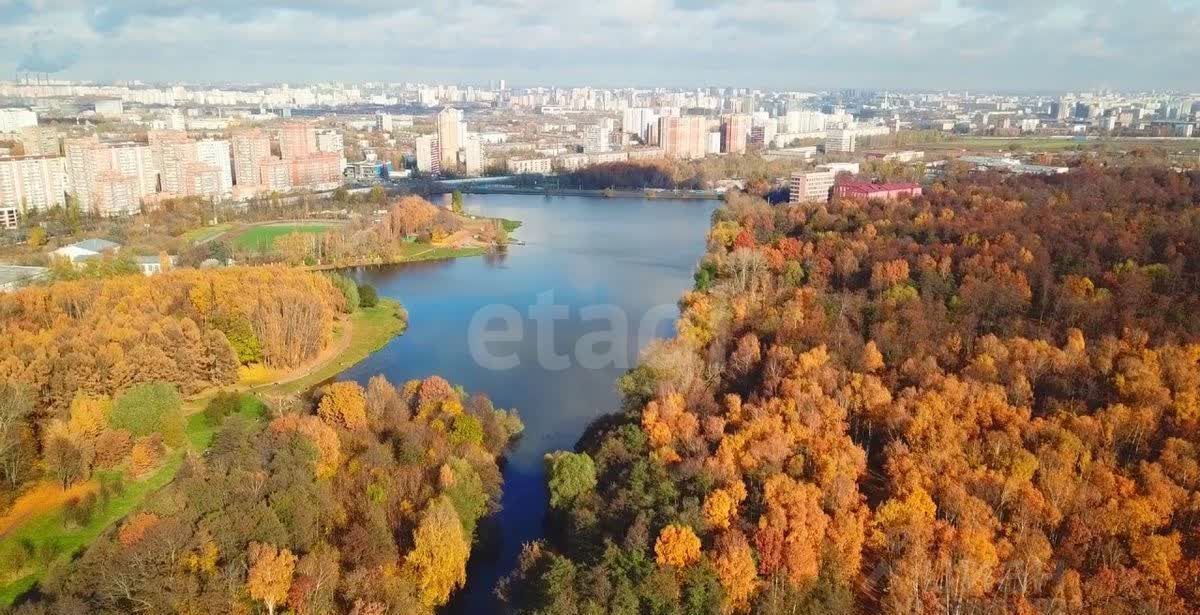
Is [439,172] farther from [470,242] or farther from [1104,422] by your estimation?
[1104,422]

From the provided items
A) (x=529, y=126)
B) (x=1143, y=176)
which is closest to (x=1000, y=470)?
(x=1143, y=176)

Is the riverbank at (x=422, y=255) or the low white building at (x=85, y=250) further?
the riverbank at (x=422, y=255)

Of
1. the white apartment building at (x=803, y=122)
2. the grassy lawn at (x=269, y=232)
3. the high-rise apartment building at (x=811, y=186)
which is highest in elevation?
the white apartment building at (x=803, y=122)

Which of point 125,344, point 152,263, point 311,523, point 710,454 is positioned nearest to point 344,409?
point 311,523

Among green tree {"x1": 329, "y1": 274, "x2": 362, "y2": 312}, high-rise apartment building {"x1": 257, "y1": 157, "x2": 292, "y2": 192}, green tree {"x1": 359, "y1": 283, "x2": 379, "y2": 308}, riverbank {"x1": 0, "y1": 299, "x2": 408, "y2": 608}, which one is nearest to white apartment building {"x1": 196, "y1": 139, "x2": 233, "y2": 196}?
high-rise apartment building {"x1": 257, "y1": 157, "x2": 292, "y2": 192}

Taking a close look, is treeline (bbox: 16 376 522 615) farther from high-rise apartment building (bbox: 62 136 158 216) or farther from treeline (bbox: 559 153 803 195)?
treeline (bbox: 559 153 803 195)

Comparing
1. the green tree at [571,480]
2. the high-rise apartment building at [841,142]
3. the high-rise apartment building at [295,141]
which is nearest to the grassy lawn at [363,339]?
the green tree at [571,480]

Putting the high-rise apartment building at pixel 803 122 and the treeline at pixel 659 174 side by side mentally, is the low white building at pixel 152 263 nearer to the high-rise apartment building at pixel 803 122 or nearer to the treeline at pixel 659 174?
the treeline at pixel 659 174
